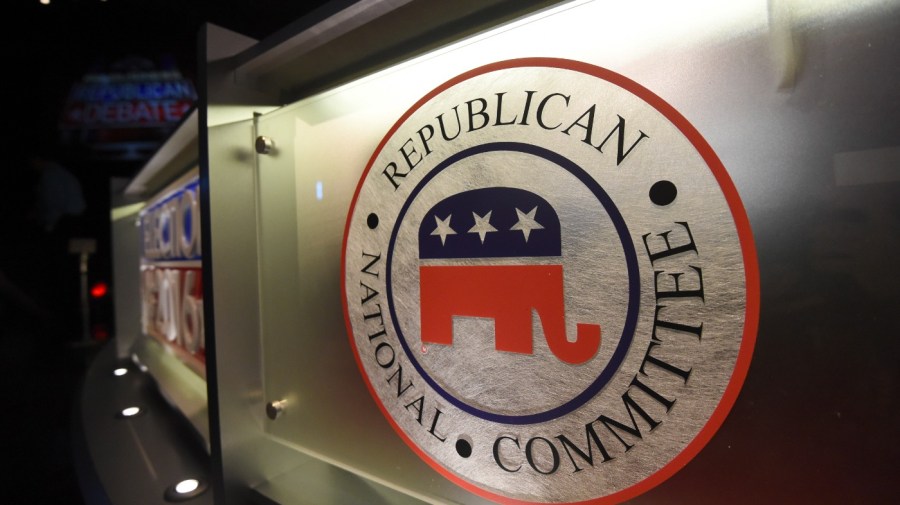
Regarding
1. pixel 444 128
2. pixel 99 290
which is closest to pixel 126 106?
pixel 99 290

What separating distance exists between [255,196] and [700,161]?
1.19 meters

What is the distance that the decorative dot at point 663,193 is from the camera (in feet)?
2.40

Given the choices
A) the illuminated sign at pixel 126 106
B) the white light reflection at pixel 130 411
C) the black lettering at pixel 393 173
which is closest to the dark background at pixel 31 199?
the illuminated sign at pixel 126 106

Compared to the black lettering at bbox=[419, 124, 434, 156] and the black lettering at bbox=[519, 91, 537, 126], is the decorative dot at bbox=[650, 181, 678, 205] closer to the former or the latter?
the black lettering at bbox=[519, 91, 537, 126]

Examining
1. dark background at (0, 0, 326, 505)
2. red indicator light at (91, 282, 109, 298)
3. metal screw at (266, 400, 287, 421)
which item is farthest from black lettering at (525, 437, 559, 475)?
red indicator light at (91, 282, 109, 298)

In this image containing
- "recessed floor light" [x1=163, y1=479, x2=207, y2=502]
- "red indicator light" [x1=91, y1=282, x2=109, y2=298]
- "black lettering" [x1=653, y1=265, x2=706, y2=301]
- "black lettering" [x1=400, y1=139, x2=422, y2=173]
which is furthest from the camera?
"red indicator light" [x1=91, y1=282, x2=109, y2=298]

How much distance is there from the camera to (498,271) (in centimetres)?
93

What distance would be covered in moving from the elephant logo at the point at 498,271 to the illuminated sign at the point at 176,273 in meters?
1.37

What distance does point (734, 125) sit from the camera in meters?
0.69

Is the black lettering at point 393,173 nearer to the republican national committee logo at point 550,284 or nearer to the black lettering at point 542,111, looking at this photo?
the republican national committee logo at point 550,284

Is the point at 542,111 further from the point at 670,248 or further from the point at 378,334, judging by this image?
the point at 378,334

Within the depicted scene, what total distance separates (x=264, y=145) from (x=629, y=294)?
1.10 meters

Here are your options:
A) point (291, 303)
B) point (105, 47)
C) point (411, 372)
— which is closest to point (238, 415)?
point (291, 303)

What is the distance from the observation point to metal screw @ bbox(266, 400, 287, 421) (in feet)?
4.36
